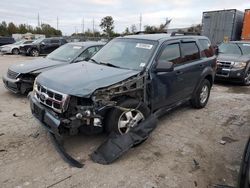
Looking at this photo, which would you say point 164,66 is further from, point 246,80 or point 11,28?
point 11,28

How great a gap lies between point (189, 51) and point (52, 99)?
320 centimetres

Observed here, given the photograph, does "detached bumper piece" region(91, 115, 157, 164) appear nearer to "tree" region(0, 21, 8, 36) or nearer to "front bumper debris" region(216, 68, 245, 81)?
"front bumper debris" region(216, 68, 245, 81)

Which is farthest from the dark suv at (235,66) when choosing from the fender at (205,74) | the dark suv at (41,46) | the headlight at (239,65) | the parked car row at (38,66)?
the dark suv at (41,46)

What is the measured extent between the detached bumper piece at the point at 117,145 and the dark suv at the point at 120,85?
195 mm

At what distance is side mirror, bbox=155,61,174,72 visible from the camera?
4.48m

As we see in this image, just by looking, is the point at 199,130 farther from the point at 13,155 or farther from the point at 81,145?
the point at 13,155

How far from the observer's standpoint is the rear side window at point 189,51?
5.49 meters

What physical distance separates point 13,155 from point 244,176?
3.17m

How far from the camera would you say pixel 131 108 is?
4.24 meters

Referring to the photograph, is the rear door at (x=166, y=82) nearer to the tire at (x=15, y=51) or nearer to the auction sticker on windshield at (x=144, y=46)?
the auction sticker on windshield at (x=144, y=46)

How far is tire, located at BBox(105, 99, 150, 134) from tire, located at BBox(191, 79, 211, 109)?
6.88 feet

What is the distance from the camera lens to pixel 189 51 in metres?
5.68

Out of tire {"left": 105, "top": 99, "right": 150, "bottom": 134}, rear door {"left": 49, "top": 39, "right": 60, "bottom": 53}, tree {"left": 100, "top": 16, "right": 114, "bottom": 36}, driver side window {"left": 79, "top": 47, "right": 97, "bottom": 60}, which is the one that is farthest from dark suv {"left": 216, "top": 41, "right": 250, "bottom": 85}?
tree {"left": 100, "top": 16, "right": 114, "bottom": 36}

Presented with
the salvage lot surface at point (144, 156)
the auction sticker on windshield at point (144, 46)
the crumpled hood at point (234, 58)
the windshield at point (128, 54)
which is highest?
the auction sticker on windshield at point (144, 46)
